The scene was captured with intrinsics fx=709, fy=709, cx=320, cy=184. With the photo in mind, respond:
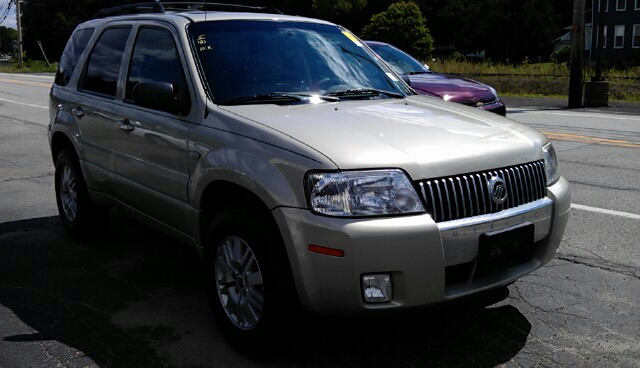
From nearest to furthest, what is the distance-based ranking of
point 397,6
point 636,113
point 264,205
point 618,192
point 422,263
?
point 422,263, point 264,205, point 618,192, point 636,113, point 397,6

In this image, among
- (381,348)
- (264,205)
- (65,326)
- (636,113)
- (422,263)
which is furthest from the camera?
(636,113)

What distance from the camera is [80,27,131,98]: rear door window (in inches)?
208

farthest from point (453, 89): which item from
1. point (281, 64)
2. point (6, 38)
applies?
point (6, 38)

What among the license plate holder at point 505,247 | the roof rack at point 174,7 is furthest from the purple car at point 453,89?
the license plate holder at point 505,247

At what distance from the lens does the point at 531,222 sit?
3748 millimetres

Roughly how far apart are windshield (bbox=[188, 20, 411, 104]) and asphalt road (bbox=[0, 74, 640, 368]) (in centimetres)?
143

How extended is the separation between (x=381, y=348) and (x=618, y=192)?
16.0ft

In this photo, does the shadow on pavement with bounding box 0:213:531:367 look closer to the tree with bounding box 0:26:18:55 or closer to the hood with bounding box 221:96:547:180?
the hood with bounding box 221:96:547:180

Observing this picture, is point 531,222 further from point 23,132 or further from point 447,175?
point 23,132

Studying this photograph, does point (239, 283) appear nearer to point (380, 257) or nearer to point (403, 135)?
point (380, 257)

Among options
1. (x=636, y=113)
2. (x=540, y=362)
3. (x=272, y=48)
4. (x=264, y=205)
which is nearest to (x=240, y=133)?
(x=264, y=205)

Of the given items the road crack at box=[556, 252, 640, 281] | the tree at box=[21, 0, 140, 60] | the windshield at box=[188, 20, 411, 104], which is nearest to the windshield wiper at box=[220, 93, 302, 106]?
the windshield at box=[188, 20, 411, 104]

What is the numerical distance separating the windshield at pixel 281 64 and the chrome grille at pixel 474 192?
4.11ft

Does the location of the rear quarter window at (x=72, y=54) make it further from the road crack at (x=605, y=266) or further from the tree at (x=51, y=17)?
the tree at (x=51, y=17)
